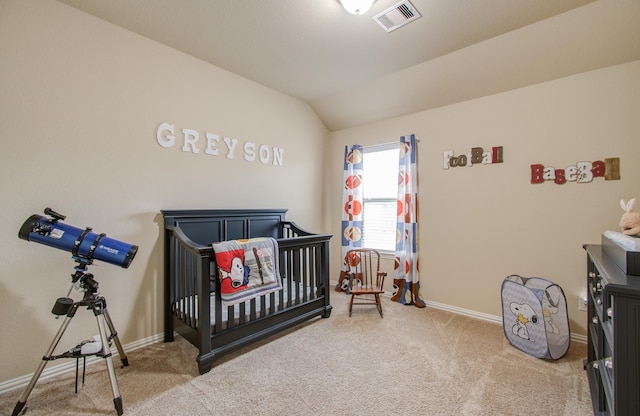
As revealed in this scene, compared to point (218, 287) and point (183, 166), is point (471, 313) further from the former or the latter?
point (183, 166)

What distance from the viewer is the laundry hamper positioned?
200 centimetres

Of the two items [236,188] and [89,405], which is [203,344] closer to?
[89,405]

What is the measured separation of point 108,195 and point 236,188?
43.5 inches

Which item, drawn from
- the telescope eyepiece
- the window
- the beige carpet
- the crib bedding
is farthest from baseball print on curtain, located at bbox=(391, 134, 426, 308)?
the telescope eyepiece

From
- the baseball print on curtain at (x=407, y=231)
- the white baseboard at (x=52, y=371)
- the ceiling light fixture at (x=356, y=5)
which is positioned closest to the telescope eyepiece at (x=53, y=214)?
the white baseboard at (x=52, y=371)

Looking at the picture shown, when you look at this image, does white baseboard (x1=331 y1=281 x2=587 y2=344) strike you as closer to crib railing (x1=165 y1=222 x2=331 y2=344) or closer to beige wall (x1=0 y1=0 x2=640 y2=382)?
beige wall (x1=0 y1=0 x2=640 y2=382)

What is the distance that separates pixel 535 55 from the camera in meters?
2.24

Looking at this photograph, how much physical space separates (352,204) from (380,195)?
392 mm

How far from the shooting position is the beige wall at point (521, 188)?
2.15 meters

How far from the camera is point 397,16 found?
78.3 inches

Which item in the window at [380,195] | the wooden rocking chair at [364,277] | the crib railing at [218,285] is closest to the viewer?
the crib railing at [218,285]

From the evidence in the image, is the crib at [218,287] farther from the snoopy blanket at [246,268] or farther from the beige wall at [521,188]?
the beige wall at [521,188]

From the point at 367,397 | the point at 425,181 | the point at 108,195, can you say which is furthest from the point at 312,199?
the point at 367,397

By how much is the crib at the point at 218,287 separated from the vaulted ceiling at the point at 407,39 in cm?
148
